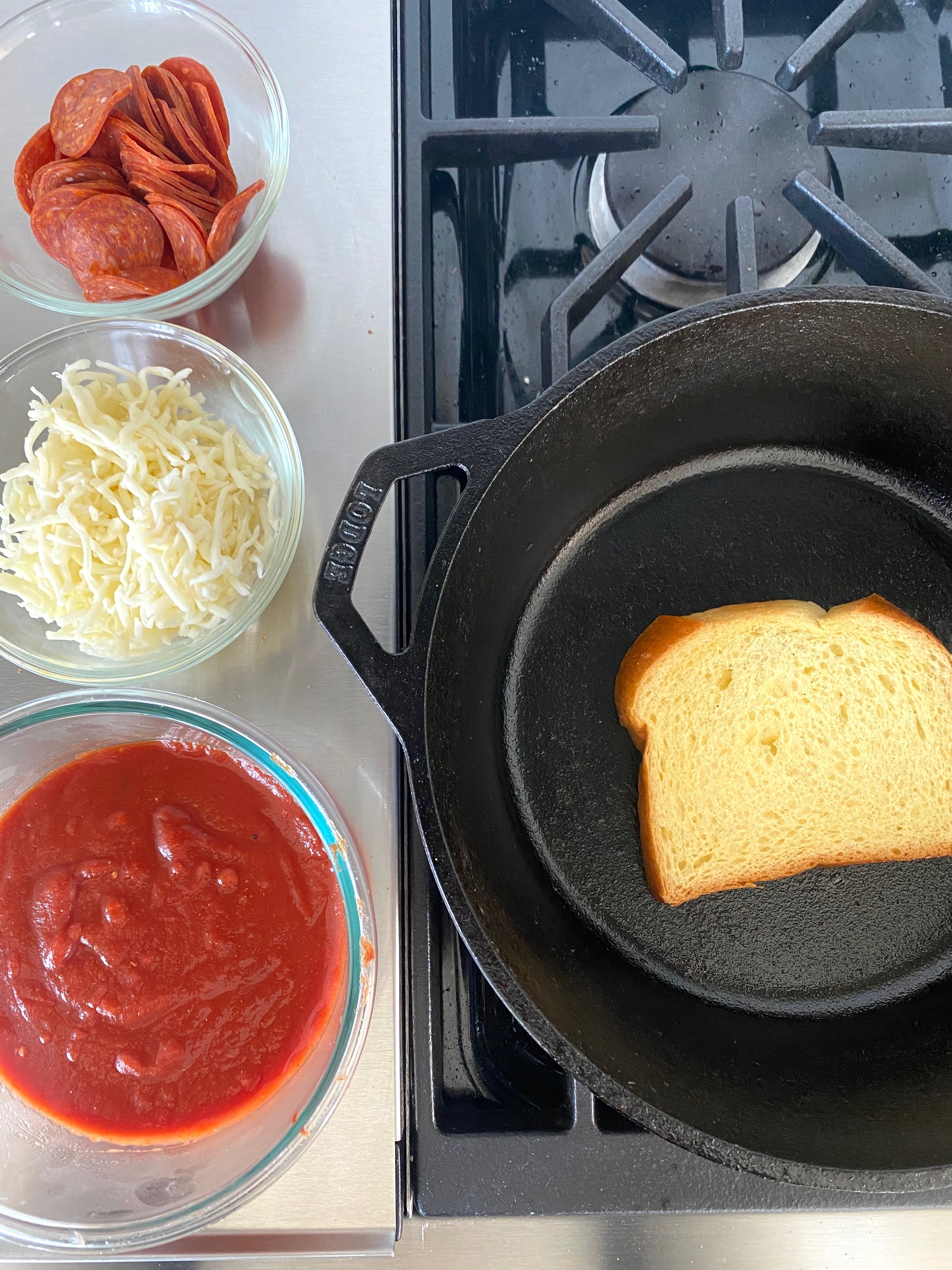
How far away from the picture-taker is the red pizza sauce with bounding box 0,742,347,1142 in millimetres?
865

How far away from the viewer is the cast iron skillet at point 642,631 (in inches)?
34.6

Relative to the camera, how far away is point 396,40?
1.14 m

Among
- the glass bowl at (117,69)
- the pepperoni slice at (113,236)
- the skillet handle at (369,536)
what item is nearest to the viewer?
the skillet handle at (369,536)

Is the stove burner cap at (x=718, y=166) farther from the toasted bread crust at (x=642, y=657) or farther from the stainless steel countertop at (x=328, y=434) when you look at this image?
the toasted bread crust at (x=642, y=657)

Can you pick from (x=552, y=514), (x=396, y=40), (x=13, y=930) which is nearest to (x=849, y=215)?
(x=552, y=514)

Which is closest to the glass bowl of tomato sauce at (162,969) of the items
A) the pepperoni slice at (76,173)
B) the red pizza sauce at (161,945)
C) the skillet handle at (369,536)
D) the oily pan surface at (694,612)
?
the red pizza sauce at (161,945)

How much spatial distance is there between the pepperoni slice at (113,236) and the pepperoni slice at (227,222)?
0.06 metres

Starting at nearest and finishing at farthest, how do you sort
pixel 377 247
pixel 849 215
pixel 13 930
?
pixel 13 930 → pixel 849 215 → pixel 377 247

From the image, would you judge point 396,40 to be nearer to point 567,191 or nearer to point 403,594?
point 567,191

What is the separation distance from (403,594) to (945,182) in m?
0.91

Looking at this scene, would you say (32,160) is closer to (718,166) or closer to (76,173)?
(76,173)

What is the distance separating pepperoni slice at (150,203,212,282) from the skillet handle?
34cm

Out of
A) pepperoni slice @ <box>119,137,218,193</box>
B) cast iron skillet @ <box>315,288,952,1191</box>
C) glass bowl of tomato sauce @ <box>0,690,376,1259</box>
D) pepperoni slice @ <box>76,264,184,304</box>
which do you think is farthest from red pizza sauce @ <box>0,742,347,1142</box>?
pepperoni slice @ <box>119,137,218,193</box>

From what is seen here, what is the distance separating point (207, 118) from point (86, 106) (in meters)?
0.13
